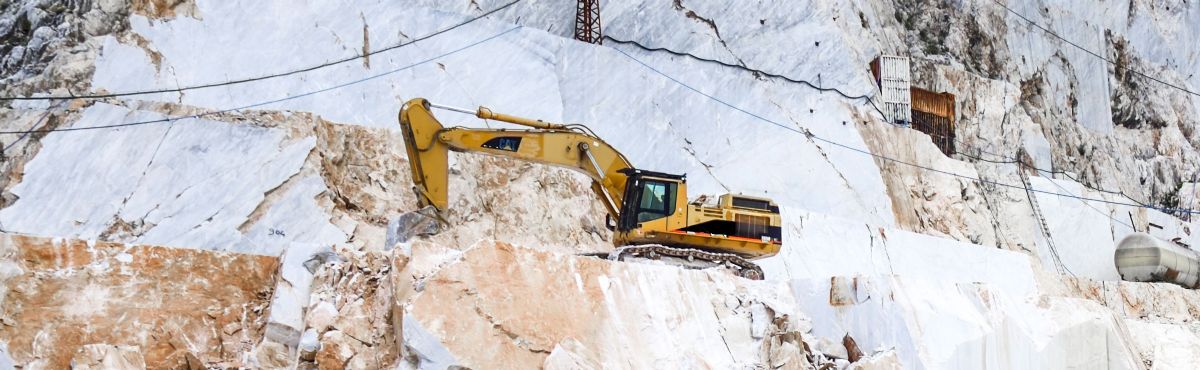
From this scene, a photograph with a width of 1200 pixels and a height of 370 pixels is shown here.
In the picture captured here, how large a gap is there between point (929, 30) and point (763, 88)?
624 centimetres

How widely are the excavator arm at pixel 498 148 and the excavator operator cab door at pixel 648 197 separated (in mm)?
245

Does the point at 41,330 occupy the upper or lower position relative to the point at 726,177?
lower

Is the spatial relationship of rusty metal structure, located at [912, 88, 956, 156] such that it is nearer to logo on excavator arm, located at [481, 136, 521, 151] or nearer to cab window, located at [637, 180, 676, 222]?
cab window, located at [637, 180, 676, 222]

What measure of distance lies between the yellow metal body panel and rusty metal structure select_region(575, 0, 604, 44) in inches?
263

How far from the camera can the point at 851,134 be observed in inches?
882

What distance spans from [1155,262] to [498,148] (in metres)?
16.8

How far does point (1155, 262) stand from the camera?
24.8 m

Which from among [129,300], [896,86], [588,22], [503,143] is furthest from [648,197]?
[896,86]

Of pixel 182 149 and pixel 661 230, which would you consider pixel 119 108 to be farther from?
pixel 661 230

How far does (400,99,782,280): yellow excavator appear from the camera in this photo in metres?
13.9

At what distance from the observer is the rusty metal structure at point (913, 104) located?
23906 millimetres

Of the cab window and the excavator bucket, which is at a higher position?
the cab window

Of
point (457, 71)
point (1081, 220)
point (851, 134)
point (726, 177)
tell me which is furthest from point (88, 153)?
point (1081, 220)

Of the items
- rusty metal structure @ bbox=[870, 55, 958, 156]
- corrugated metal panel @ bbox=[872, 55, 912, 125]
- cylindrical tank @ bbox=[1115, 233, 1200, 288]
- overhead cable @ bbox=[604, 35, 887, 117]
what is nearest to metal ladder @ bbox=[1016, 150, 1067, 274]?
cylindrical tank @ bbox=[1115, 233, 1200, 288]
